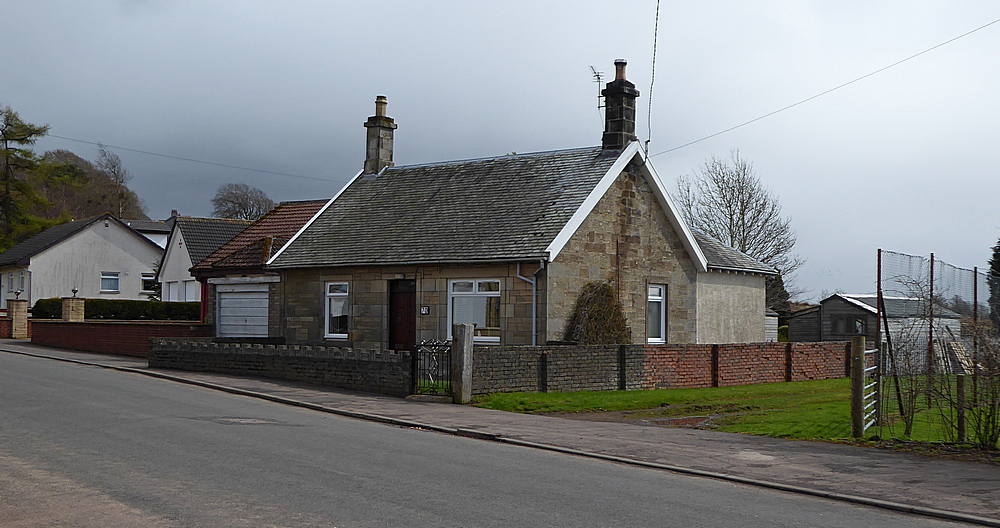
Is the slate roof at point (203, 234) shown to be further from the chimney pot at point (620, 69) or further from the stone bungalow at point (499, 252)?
the chimney pot at point (620, 69)

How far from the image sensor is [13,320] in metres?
40.6

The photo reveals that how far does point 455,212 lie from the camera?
2773cm

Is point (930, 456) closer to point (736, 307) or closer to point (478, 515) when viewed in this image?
point (478, 515)

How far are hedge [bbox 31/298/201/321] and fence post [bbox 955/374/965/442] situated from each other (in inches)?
1472

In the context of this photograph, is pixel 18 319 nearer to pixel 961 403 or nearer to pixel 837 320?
pixel 837 320

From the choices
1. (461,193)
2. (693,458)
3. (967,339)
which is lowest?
(693,458)

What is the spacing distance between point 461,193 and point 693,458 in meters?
17.1

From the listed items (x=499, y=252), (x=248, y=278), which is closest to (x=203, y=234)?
(x=248, y=278)

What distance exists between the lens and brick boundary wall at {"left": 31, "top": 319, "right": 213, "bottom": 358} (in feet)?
103

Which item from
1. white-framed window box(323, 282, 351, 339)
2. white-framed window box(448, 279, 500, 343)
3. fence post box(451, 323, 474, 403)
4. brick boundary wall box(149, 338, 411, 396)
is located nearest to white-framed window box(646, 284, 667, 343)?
white-framed window box(448, 279, 500, 343)

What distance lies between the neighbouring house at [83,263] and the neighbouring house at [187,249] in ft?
23.8

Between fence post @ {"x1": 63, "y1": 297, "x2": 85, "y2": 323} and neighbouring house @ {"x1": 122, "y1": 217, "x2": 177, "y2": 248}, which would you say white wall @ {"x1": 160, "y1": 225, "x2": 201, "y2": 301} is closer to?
fence post @ {"x1": 63, "y1": 297, "x2": 85, "y2": 323}

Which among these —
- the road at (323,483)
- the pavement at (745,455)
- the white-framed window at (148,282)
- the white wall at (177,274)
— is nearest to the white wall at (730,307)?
the pavement at (745,455)

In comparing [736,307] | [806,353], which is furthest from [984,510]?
[736,307]
